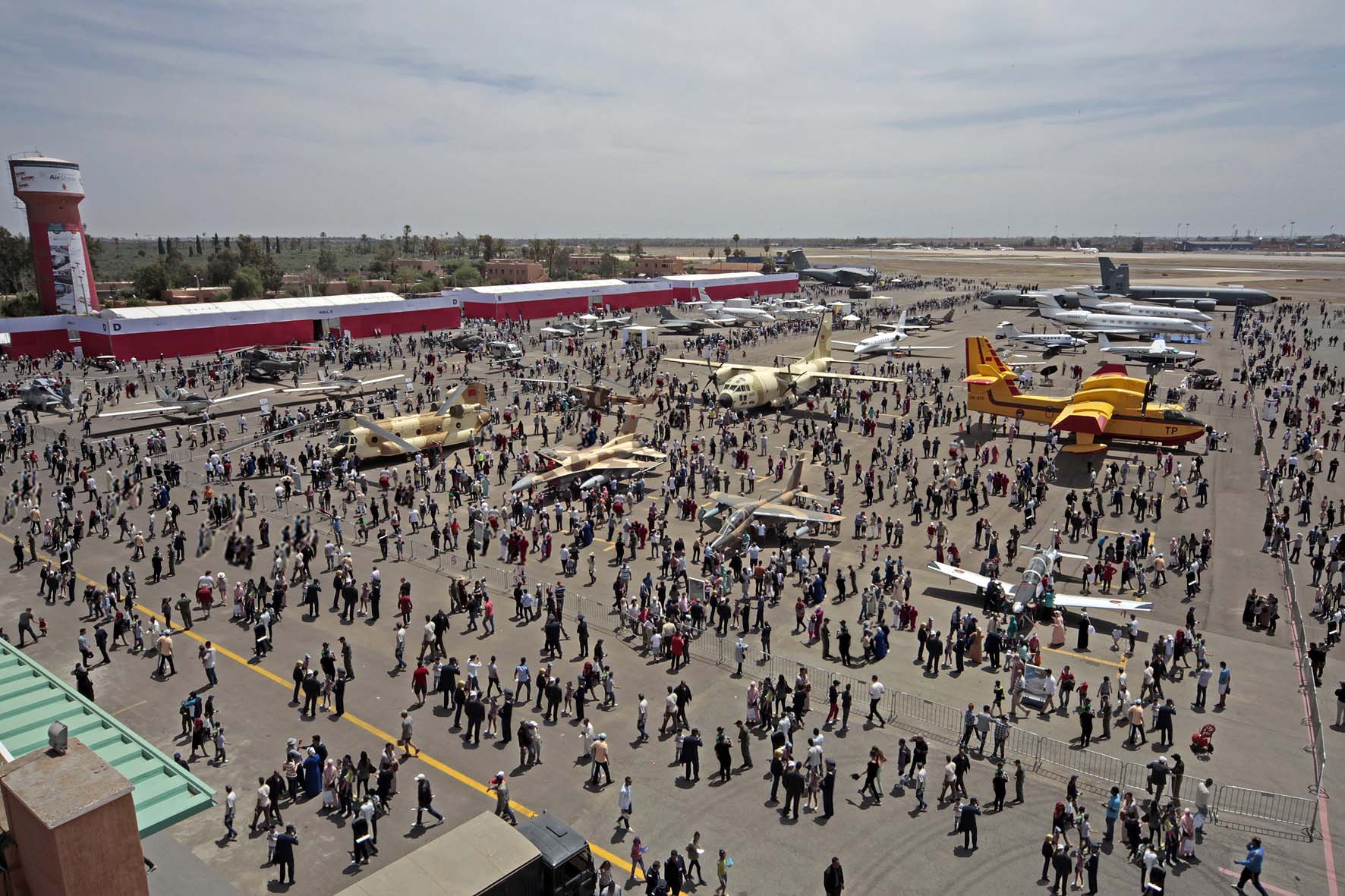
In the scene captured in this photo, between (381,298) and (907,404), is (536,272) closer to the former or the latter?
(381,298)

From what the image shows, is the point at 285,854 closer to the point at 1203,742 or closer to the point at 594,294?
the point at 1203,742

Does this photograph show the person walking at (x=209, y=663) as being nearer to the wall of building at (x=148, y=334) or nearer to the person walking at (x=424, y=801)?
the person walking at (x=424, y=801)

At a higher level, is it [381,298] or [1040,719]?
[381,298]

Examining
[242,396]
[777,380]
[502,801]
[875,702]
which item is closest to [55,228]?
[242,396]

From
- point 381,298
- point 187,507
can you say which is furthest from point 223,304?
point 187,507

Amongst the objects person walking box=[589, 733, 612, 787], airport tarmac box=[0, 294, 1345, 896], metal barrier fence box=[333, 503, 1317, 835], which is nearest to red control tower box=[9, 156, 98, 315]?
airport tarmac box=[0, 294, 1345, 896]
